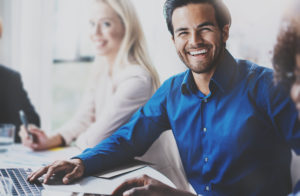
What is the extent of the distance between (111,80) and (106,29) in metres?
Result: 0.21

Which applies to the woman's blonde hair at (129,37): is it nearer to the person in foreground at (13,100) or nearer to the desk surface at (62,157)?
the desk surface at (62,157)

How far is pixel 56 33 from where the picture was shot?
6.45 ft

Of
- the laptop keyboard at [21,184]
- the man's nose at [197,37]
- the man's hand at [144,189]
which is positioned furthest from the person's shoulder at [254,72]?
the laptop keyboard at [21,184]

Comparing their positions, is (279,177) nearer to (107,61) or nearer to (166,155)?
(166,155)

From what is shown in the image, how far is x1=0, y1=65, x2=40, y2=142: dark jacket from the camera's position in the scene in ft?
5.64

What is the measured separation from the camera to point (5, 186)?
0.83 m

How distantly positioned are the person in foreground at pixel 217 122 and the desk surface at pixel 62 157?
4cm

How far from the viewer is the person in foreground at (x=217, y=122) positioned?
787 millimetres

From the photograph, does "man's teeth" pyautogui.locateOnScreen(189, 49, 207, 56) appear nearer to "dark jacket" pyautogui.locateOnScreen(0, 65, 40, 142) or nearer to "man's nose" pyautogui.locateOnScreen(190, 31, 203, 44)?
"man's nose" pyautogui.locateOnScreen(190, 31, 203, 44)

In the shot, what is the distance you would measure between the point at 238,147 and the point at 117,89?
60 centimetres

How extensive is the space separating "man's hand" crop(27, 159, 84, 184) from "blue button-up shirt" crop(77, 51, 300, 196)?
0.03 metres

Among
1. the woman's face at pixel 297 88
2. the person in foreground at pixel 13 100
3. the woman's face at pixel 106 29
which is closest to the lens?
the woman's face at pixel 297 88

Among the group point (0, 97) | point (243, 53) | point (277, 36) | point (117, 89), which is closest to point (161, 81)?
point (117, 89)

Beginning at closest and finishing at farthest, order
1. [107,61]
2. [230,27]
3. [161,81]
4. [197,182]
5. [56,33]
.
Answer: [230,27] → [197,182] → [161,81] → [107,61] → [56,33]
